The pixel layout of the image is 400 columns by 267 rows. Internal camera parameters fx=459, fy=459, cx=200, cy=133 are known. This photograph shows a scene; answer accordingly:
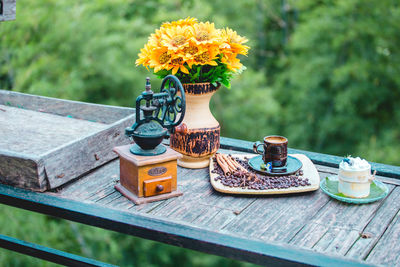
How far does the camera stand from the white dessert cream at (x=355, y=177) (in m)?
1.46

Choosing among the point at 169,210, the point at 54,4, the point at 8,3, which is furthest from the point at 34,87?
the point at 169,210

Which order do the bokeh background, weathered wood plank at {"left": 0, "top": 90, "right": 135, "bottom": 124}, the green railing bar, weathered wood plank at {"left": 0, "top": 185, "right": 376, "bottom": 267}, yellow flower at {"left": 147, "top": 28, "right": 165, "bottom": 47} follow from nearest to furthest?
weathered wood plank at {"left": 0, "top": 185, "right": 376, "bottom": 267}
yellow flower at {"left": 147, "top": 28, "right": 165, "bottom": 47}
the green railing bar
weathered wood plank at {"left": 0, "top": 90, "right": 135, "bottom": 124}
the bokeh background

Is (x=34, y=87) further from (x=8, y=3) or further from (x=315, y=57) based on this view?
(x=315, y=57)

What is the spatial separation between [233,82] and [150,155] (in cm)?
493

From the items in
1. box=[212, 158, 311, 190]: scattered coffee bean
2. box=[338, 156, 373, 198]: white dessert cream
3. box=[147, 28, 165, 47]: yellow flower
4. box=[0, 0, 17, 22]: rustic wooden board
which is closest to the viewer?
box=[338, 156, 373, 198]: white dessert cream

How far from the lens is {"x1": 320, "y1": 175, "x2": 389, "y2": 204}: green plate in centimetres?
147

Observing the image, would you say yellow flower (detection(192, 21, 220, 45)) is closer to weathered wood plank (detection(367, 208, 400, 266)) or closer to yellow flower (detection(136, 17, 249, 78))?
yellow flower (detection(136, 17, 249, 78))

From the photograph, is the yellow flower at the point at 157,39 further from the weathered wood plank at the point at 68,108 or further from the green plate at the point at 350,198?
the green plate at the point at 350,198

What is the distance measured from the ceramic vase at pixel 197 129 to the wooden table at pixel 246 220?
12cm

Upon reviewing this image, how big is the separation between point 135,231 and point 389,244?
72cm

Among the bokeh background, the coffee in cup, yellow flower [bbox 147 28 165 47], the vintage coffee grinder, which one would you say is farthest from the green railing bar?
the bokeh background

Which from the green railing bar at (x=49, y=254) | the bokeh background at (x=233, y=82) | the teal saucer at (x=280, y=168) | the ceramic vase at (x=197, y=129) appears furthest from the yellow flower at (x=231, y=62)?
the bokeh background at (x=233, y=82)

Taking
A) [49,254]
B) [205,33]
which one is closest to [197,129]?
[205,33]

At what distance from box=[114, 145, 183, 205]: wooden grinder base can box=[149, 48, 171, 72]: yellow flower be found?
0.33 m
